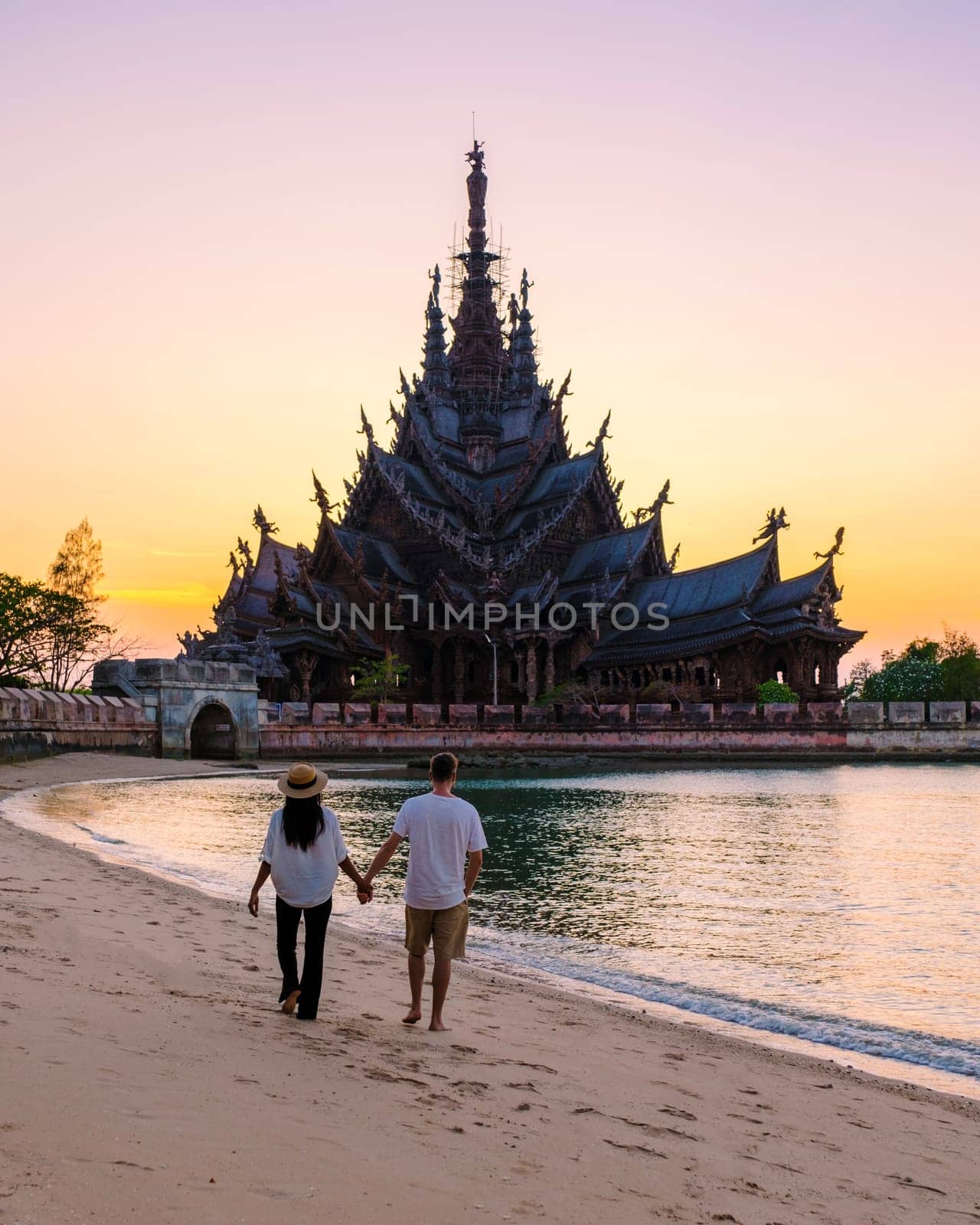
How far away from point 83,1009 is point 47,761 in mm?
30044

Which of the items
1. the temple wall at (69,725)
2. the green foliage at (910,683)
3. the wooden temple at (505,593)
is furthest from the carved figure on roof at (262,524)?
the green foliage at (910,683)

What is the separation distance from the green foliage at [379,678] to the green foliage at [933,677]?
4225 cm

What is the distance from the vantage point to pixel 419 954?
20.7 feet

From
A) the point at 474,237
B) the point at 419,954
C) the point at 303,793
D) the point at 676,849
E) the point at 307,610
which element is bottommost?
the point at 676,849

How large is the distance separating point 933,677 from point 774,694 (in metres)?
51.8

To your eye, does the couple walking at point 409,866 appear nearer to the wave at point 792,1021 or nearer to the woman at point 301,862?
the woman at point 301,862

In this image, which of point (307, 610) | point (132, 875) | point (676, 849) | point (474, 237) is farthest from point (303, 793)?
point (474, 237)

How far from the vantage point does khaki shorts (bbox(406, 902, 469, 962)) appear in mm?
→ 6164

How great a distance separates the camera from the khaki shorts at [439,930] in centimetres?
616

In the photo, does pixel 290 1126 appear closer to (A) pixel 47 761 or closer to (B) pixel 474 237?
(A) pixel 47 761

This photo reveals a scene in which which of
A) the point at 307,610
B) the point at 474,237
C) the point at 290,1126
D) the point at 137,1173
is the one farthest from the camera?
the point at 474,237

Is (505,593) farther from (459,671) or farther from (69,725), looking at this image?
(69,725)

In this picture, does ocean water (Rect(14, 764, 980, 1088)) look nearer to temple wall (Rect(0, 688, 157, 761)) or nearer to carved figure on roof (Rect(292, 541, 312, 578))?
temple wall (Rect(0, 688, 157, 761))

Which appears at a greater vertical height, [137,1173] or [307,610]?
[307,610]
